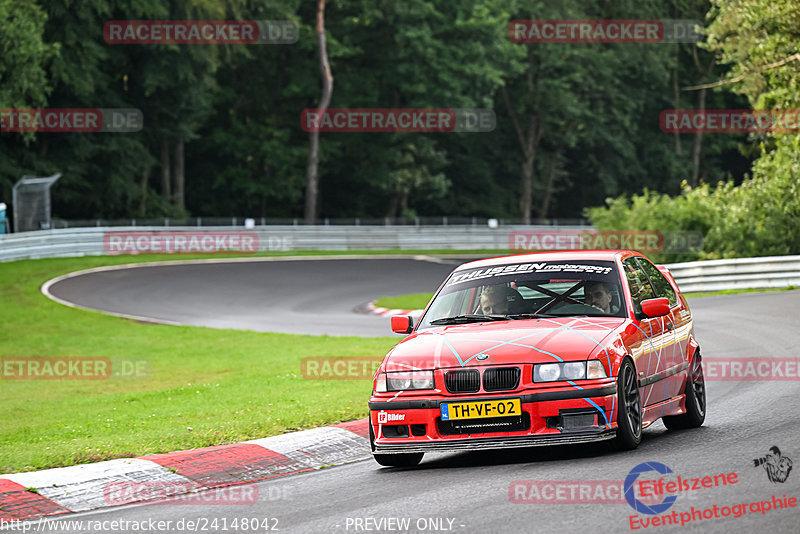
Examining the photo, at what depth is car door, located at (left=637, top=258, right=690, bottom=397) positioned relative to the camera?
9258 mm

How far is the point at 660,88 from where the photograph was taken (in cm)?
7888

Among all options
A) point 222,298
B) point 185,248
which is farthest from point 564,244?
point 222,298

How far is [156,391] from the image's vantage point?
598 inches

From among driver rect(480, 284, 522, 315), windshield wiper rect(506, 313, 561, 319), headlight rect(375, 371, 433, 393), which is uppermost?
driver rect(480, 284, 522, 315)

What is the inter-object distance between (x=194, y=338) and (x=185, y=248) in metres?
22.3

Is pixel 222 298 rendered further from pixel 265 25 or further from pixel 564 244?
pixel 265 25

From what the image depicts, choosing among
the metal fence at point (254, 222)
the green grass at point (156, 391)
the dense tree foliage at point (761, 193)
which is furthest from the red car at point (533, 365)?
the metal fence at point (254, 222)

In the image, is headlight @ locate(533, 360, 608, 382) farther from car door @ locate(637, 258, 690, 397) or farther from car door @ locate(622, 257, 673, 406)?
car door @ locate(637, 258, 690, 397)

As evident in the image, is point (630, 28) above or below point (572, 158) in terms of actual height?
above

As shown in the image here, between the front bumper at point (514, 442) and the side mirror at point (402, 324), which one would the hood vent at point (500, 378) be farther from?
the side mirror at point (402, 324)

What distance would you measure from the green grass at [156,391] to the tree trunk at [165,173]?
29486 mm

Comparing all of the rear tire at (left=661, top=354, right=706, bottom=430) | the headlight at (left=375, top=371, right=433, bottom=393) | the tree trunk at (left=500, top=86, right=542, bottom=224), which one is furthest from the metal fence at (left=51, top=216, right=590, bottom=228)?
the headlight at (left=375, top=371, right=433, bottom=393)

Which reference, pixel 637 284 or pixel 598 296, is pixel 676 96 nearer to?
pixel 637 284

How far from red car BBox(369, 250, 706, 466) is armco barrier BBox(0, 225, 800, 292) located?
18.8m
